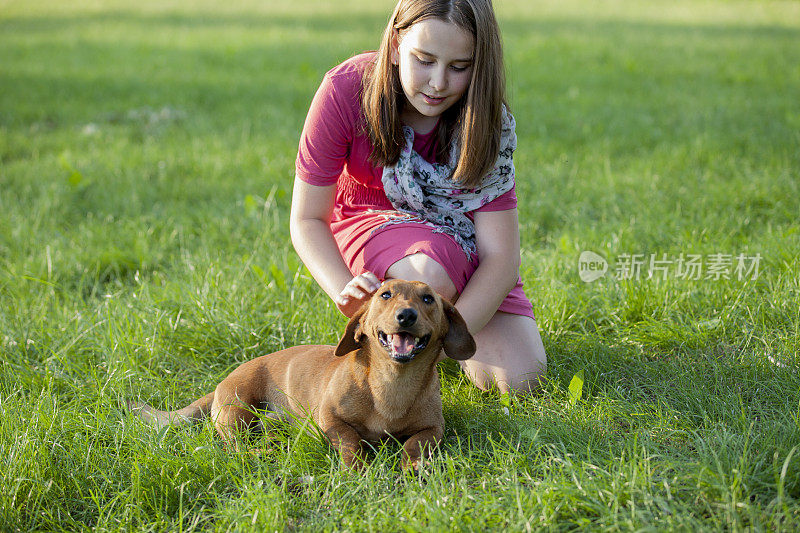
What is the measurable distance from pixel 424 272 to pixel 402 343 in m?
0.55

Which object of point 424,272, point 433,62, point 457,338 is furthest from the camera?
point 424,272

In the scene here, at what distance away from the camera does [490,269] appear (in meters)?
2.99

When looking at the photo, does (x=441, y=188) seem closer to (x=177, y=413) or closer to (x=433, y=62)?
(x=433, y=62)

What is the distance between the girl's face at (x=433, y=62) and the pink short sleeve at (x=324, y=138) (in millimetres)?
297

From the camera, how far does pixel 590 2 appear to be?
59.2ft

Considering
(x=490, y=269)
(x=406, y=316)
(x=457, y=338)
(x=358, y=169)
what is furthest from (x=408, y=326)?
(x=358, y=169)

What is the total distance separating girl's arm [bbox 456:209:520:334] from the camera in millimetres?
2916

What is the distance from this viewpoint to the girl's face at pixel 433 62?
2646 millimetres

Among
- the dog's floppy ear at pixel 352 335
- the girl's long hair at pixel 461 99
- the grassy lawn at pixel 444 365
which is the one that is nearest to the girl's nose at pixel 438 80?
the girl's long hair at pixel 461 99

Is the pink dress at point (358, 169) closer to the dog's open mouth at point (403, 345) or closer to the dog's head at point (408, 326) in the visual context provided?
the dog's head at point (408, 326)

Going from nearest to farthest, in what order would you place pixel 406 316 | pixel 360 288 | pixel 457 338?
pixel 406 316 → pixel 457 338 → pixel 360 288

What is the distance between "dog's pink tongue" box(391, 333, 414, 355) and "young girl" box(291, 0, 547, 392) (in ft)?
1.29

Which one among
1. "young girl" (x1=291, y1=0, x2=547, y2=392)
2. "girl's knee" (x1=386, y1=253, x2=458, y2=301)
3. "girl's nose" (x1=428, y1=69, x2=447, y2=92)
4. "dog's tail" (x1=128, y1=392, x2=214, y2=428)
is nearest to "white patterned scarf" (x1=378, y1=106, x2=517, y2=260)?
"young girl" (x1=291, y1=0, x2=547, y2=392)

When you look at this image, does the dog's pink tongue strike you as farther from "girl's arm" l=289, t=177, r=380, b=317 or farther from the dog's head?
"girl's arm" l=289, t=177, r=380, b=317
